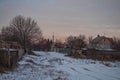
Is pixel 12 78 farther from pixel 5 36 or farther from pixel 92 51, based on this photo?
pixel 5 36

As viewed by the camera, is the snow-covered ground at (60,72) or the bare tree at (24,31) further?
the bare tree at (24,31)

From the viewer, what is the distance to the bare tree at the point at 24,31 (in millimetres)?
70000

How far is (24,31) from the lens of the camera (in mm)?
71250

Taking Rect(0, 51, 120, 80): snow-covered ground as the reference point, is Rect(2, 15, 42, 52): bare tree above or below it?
above

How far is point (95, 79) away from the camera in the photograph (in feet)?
47.8

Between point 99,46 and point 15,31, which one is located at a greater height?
point 15,31

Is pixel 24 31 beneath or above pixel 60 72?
above

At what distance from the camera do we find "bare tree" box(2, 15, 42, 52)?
70000 millimetres

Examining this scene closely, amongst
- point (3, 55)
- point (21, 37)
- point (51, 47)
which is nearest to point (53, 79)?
point (3, 55)

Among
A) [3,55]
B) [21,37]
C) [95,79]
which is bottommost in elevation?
[95,79]

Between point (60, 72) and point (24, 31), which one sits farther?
point (24, 31)

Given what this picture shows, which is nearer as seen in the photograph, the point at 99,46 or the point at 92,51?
the point at 92,51

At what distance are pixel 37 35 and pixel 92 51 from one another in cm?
2339

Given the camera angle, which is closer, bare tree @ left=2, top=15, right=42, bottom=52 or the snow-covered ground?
the snow-covered ground
